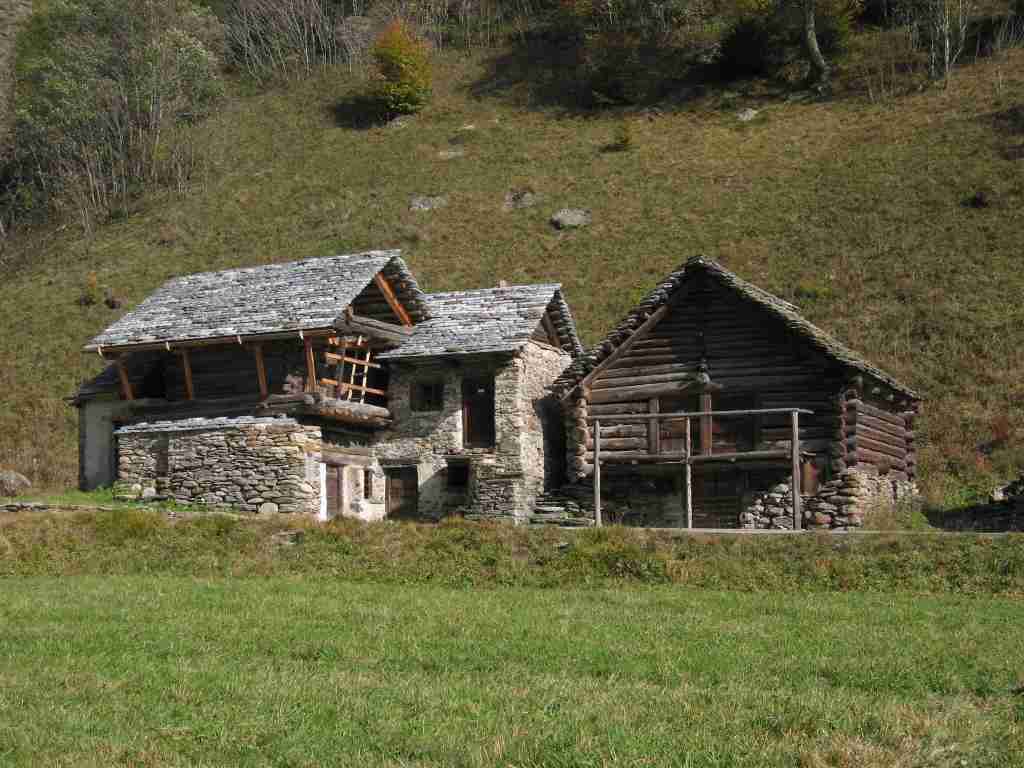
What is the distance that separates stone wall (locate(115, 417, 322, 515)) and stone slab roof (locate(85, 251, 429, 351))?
265 cm

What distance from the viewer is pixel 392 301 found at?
38469 millimetres

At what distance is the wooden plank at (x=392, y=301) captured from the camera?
125 ft

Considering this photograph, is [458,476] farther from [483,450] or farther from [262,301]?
[262,301]

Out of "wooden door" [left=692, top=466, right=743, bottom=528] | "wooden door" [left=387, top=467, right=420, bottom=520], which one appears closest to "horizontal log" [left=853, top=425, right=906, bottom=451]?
"wooden door" [left=692, top=466, right=743, bottom=528]

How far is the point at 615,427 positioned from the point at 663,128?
44788 millimetres

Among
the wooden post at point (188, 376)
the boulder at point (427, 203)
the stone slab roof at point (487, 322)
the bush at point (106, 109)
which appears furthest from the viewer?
the bush at point (106, 109)

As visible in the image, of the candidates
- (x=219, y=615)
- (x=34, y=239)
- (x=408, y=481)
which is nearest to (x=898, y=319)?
(x=408, y=481)

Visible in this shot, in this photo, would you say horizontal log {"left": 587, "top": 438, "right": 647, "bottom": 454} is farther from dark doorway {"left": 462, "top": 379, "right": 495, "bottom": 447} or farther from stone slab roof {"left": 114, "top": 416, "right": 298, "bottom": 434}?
stone slab roof {"left": 114, "top": 416, "right": 298, "bottom": 434}

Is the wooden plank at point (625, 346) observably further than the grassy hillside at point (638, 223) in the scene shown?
No

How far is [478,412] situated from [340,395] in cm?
397

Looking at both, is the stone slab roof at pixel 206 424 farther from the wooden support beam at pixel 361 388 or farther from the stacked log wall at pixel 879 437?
the stacked log wall at pixel 879 437

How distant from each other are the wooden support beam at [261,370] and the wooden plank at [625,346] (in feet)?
28.0

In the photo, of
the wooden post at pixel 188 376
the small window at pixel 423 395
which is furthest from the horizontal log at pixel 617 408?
the wooden post at pixel 188 376

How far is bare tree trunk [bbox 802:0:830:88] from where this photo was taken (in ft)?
248
